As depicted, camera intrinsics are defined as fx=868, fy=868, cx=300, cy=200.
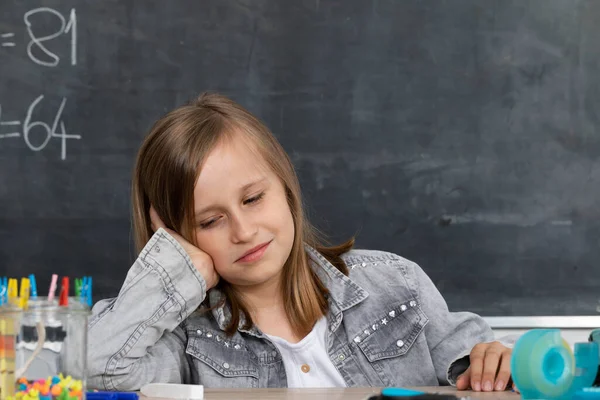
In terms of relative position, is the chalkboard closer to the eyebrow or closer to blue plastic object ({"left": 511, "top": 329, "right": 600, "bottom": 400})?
the eyebrow

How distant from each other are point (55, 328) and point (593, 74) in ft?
5.32

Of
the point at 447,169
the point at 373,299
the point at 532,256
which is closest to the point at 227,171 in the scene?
the point at 373,299

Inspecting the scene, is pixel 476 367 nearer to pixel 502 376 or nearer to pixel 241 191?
pixel 502 376

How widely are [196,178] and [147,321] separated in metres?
0.26

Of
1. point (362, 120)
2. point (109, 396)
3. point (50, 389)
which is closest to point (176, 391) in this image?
point (109, 396)

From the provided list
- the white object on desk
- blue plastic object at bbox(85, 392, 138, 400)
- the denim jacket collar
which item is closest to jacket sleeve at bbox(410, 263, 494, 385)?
the denim jacket collar

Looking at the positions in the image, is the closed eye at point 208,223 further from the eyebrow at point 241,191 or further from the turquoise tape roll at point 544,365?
the turquoise tape roll at point 544,365

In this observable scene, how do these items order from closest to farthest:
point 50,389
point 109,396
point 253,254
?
point 50,389
point 109,396
point 253,254

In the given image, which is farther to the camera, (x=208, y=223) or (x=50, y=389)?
(x=208, y=223)

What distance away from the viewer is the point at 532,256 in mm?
2137

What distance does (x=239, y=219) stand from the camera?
1.44 meters

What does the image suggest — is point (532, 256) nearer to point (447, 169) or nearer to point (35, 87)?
point (447, 169)

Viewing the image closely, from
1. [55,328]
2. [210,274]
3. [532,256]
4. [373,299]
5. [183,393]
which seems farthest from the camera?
[532,256]

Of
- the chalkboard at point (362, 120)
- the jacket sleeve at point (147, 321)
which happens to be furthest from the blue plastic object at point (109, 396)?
the chalkboard at point (362, 120)
